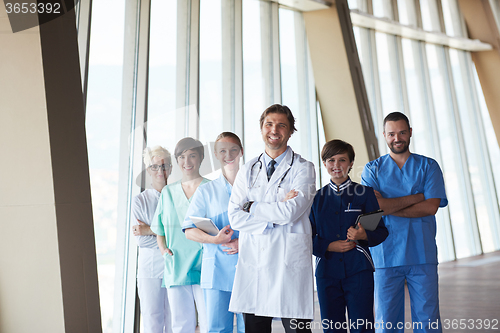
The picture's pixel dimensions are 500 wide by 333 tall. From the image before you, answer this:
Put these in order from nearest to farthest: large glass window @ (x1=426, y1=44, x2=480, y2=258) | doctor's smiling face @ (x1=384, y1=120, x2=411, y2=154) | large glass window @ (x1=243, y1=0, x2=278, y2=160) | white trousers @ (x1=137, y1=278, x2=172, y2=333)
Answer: doctor's smiling face @ (x1=384, y1=120, x2=411, y2=154) < white trousers @ (x1=137, y1=278, x2=172, y2=333) < large glass window @ (x1=243, y1=0, x2=278, y2=160) < large glass window @ (x1=426, y1=44, x2=480, y2=258)

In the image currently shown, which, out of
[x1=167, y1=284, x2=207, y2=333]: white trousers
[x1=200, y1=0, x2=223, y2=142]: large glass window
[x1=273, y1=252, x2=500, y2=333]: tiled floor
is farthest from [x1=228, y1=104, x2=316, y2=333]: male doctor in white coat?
[x1=200, y1=0, x2=223, y2=142]: large glass window

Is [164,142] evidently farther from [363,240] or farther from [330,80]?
[330,80]

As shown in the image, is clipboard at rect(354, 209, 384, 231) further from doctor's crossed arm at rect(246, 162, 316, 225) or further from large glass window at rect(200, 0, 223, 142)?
large glass window at rect(200, 0, 223, 142)

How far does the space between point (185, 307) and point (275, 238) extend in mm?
880

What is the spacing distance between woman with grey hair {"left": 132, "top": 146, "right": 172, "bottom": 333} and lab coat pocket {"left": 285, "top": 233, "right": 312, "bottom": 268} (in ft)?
3.50

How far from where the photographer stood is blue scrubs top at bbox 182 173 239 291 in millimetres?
2060

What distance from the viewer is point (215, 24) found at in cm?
414

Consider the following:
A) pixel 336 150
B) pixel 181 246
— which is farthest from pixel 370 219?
pixel 181 246

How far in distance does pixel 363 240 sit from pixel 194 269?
3.32 ft

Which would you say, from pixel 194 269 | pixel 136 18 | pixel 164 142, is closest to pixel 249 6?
pixel 136 18

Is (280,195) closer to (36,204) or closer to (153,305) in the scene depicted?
(153,305)

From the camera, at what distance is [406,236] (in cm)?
218

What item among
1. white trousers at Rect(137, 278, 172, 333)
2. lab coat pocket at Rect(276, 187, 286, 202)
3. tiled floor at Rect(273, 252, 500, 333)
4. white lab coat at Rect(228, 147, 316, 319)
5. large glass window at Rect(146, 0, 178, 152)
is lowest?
tiled floor at Rect(273, 252, 500, 333)

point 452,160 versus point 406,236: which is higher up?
point 452,160
